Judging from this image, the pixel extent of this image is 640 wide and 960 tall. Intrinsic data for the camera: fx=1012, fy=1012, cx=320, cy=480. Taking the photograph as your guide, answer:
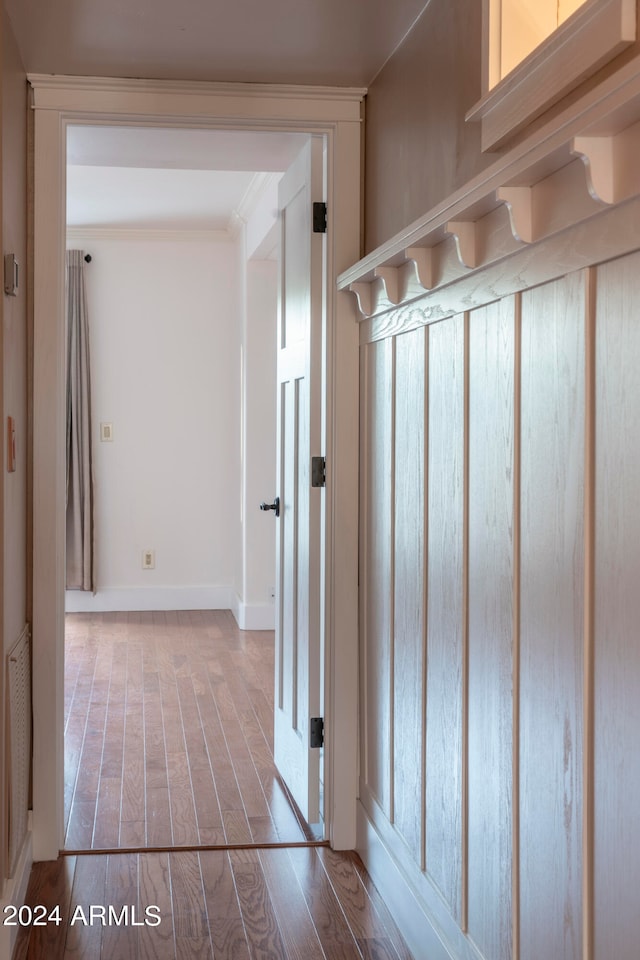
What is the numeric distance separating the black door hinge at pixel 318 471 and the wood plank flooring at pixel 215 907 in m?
1.13

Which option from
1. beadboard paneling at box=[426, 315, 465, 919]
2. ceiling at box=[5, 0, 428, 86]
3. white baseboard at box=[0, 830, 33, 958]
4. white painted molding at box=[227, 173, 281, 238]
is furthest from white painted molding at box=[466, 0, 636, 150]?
white painted molding at box=[227, 173, 281, 238]

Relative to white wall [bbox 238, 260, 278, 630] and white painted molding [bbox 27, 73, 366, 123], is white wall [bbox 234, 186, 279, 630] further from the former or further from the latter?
white painted molding [bbox 27, 73, 366, 123]

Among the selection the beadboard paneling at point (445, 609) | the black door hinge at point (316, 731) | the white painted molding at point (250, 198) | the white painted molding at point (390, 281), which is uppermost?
the white painted molding at point (250, 198)

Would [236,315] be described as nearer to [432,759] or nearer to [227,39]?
[227,39]

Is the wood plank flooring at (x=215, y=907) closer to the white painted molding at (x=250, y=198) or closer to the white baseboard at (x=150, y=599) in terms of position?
the white painted molding at (x=250, y=198)

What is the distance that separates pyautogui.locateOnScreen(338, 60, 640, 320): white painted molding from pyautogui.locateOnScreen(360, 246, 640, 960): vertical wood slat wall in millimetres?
94

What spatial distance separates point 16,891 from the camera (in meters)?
2.54

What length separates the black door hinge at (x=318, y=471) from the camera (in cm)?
318

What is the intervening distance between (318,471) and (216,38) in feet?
4.19

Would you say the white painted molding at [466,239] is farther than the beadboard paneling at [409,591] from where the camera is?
No

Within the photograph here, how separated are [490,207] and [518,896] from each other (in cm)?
123

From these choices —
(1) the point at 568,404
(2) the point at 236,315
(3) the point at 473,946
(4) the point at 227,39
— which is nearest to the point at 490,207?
(1) the point at 568,404

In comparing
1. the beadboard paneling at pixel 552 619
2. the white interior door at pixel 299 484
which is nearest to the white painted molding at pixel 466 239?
the beadboard paneling at pixel 552 619

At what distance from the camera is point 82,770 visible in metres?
3.85
